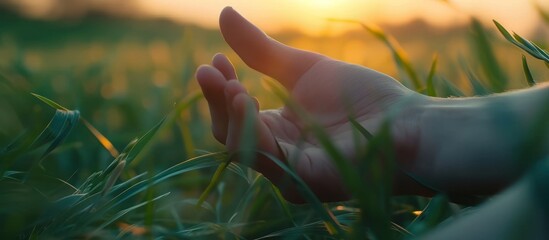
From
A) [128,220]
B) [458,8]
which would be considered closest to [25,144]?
[128,220]

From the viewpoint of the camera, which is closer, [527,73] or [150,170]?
[150,170]

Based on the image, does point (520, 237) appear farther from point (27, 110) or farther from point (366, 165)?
point (27, 110)

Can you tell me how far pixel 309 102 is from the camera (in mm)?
1265

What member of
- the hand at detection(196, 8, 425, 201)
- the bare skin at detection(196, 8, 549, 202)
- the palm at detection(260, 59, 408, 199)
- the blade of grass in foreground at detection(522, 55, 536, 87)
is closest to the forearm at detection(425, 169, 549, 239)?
the bare skin at detection(196, 8, 549, 202)

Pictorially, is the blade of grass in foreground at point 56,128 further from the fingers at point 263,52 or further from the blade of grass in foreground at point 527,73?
the blade of grass in foreground at point 527,73

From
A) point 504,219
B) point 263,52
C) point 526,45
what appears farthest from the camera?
point 263,52

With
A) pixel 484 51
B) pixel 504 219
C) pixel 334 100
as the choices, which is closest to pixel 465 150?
pixel 484 51

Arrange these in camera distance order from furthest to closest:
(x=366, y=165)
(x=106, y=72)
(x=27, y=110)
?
(x=106, y=72) < (x=27, y=110) < (x=366, y=165)

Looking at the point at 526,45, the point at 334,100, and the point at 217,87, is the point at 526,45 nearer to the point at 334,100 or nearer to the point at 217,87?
the point at 334,100

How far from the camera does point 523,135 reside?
0.69 meters

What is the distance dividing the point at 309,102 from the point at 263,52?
0.12 m

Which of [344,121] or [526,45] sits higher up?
[526,45]

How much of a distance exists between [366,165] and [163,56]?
373cm

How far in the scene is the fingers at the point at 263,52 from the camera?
1.23 metres
